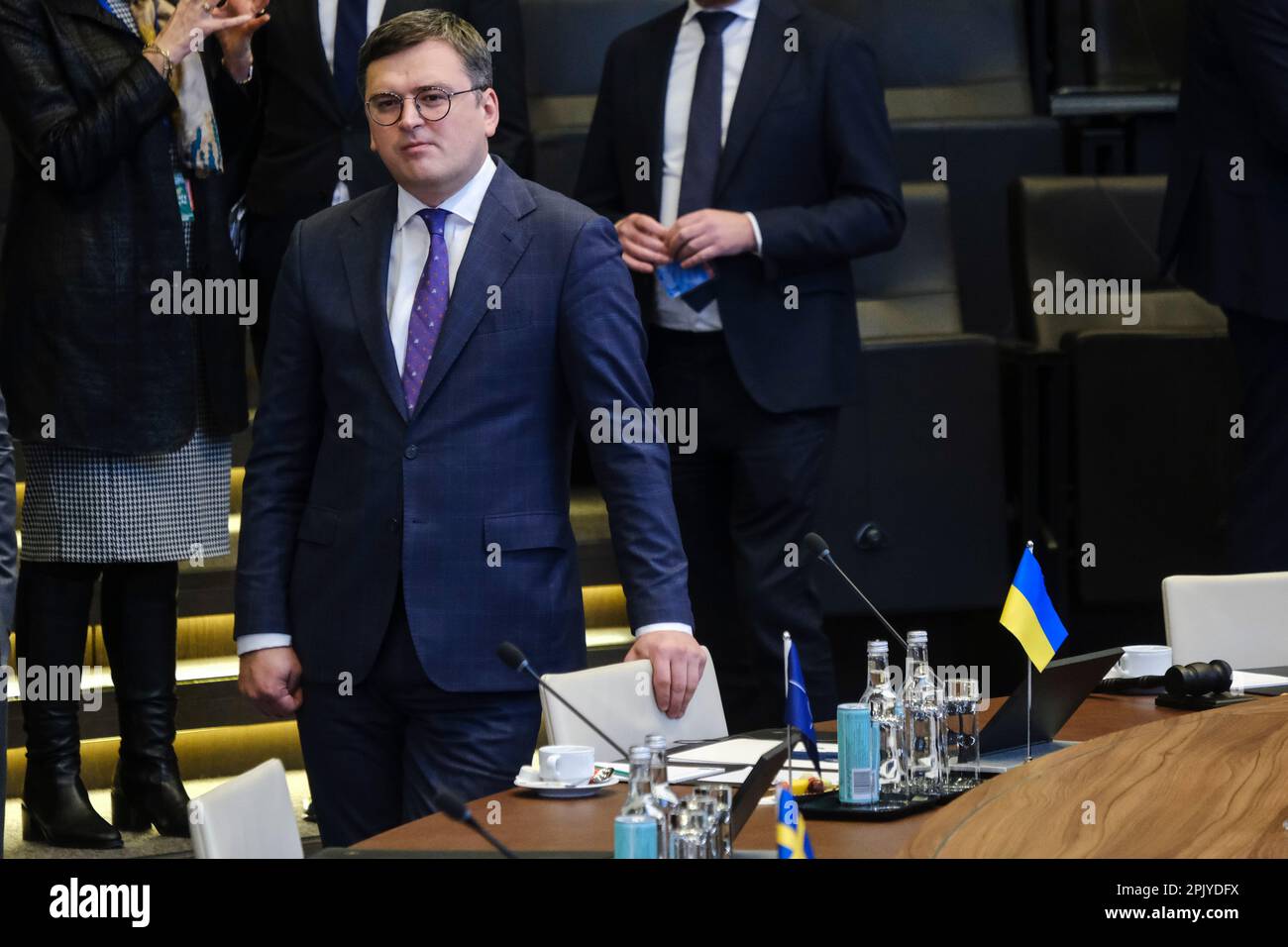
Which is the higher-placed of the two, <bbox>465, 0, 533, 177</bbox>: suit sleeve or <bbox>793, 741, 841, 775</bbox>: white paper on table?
<bbox>465, 0, 533, 177</bbox>: suit sleeve

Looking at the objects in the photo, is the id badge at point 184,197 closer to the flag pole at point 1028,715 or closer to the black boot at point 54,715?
the black boot at point 54,715

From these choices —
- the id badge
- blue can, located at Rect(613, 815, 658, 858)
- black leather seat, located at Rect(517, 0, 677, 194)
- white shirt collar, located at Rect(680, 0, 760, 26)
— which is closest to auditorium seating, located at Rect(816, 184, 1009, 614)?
white shirt collar, located at Rect(680, 0, 760, 26)

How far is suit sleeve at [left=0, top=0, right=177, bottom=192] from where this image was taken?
3467 millimetres

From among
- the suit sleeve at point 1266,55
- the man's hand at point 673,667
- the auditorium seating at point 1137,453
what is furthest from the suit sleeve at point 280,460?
the auditorium seating at point 1137,453

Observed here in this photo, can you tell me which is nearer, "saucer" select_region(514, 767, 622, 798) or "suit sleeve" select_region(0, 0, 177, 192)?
"saucer" select_region(514, 767, 622, 798)

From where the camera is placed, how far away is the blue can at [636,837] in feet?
5.59

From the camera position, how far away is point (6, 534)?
2084 millimetres

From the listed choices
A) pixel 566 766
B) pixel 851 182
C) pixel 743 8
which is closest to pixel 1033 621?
pixel 566 766

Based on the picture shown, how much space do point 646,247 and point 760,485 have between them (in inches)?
20.3

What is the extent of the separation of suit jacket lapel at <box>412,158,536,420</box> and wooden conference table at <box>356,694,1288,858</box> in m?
0.61

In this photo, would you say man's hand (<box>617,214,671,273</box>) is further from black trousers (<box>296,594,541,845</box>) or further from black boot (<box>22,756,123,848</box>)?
black boot (<box>22,756,123,848</box>)

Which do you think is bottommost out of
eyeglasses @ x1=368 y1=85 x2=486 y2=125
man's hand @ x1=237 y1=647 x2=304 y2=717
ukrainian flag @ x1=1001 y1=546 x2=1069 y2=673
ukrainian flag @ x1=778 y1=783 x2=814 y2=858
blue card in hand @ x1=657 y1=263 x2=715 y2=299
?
ukrainian flag @ x1=778 y1=783 x2=814 y2=858
